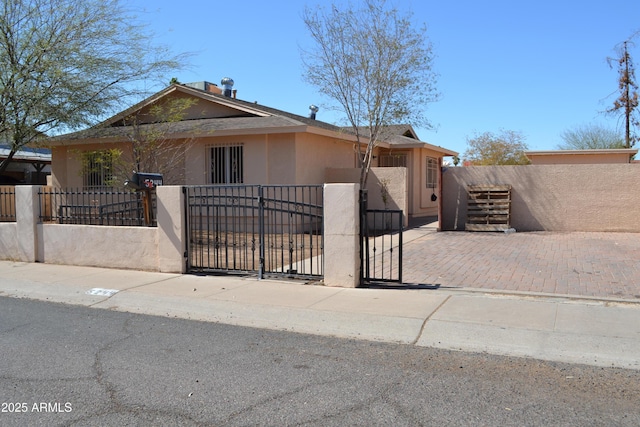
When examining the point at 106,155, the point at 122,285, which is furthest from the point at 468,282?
the point at 106,155

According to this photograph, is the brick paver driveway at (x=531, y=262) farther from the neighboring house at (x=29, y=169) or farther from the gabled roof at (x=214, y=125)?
the neighboring house at (x=29, y=169)

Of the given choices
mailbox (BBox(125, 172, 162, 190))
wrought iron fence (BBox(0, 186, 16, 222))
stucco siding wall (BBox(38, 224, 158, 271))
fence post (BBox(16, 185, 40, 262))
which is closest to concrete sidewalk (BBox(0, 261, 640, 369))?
stucco siding wall (BBox(38, 224, 158, 271))

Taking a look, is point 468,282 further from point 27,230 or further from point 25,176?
point 25,176

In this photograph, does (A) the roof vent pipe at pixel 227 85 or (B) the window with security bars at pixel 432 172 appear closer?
(A) the roof vent pipe at pixel 227 85

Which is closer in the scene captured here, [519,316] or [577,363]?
[577,363]

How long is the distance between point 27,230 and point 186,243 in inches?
174

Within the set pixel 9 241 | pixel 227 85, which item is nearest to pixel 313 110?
pixel 227 85

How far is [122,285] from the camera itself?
9.66m

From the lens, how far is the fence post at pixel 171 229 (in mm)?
10523

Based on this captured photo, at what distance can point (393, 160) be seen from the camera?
78.4 ft

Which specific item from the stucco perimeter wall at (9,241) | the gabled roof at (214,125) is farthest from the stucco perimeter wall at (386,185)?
the stucco perimeter wall at (9,241)

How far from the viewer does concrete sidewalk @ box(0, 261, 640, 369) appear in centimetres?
608

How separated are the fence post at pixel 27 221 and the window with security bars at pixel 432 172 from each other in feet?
57.9

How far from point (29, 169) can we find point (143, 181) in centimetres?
2309
